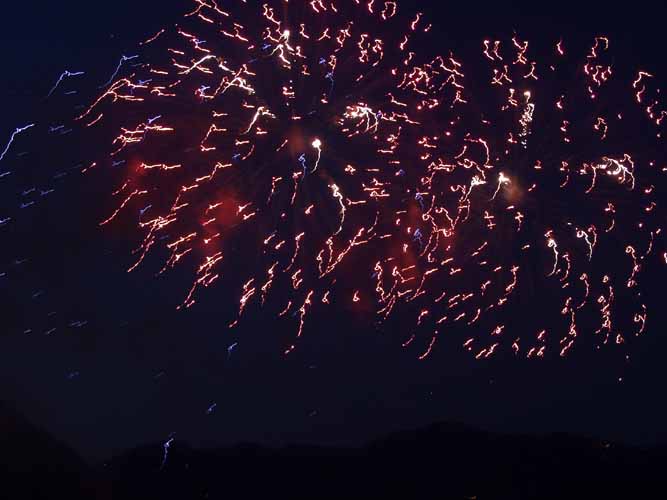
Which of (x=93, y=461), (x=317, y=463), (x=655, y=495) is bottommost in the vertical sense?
(x=655, y=495)

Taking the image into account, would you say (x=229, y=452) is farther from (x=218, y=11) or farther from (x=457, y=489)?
(x=218, y=11)

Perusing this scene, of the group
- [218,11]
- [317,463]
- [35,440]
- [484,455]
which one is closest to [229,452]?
[317,463]

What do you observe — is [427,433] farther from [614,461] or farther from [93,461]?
[93,461]

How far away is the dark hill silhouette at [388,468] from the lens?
1018cm

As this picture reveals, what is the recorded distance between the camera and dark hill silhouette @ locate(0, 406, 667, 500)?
10.2 m

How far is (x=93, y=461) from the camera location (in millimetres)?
11742

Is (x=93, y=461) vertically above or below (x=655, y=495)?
above

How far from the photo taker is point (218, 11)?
891 cm

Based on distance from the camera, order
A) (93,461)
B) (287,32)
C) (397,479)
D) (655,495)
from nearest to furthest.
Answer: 1. (287,32)
2. (655,495)
3. (397,479)
4. (93,461)

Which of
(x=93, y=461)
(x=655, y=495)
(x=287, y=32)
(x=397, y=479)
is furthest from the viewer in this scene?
(x=93, y=461)

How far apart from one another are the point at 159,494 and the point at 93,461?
2008 mm

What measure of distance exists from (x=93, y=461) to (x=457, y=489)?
259 inches

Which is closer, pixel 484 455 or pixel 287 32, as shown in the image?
pixel 287 32

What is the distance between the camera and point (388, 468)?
37.4ft
